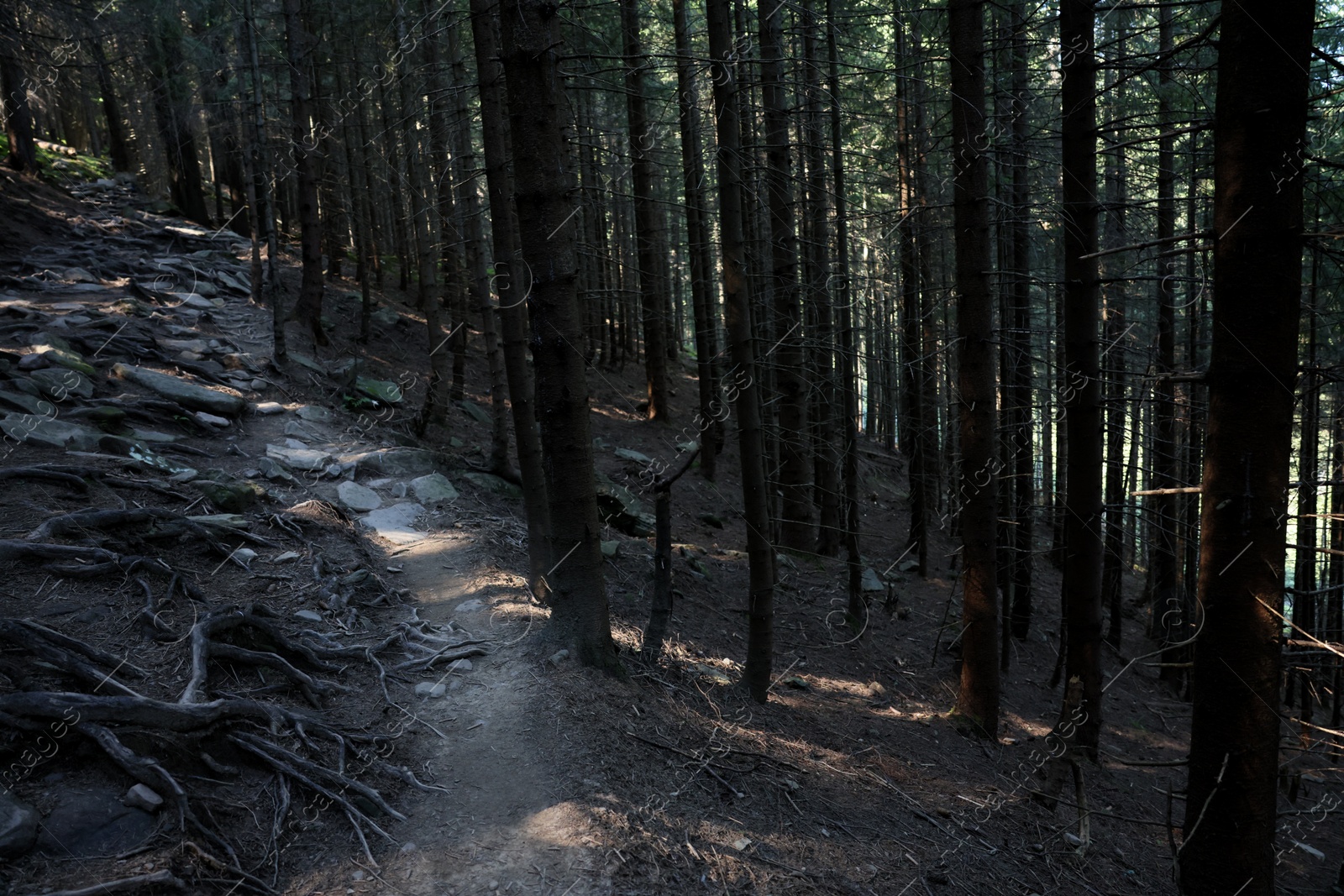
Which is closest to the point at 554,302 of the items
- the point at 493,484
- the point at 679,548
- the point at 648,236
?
the point at 493,484

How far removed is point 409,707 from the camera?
19.2 feet

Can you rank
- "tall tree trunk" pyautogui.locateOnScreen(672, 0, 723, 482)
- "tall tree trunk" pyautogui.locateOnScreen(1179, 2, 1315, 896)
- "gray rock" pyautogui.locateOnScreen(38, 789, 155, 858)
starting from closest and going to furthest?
"gray rock" pyautogui.locateOnScreen(38, 789, 155, 858) → "tall tree trunk" pyautogui.locateOnScreen(1179, 2, 1315, 896) → "tall tree trunk" pyautogui.locateOnScreen(672, 0, 723, 482)

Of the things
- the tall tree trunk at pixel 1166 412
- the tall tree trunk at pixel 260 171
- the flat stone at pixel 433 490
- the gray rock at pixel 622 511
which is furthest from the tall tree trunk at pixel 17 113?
the tall tree trunk at pixel 1166 412

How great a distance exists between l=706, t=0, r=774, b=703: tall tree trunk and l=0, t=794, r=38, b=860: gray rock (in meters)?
4.99

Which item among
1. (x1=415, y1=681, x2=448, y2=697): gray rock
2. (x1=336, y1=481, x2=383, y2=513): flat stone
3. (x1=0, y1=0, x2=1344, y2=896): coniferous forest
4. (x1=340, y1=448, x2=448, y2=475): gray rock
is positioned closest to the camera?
(x1=0, y1=0, x2=1344, y2=896): coniferous forest

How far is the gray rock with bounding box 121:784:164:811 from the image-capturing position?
3963mm

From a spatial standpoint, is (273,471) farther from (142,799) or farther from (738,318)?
(142,799)

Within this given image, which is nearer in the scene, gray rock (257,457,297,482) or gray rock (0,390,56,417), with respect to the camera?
gray rock (0,390,56,417)

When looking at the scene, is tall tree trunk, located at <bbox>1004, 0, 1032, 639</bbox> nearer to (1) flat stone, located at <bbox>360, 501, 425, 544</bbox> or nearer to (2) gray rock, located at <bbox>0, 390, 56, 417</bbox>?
(1) flat stone, located at <bbox>360, 501, 425, 544</bbox>

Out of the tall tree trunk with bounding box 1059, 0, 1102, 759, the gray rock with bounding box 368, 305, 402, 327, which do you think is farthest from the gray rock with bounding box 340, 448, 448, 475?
the gray rock with bounding box 368, 305, 402, 327

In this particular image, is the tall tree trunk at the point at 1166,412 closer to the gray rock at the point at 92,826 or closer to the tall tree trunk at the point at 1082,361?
the tall tree trunk at the point at 1082,361

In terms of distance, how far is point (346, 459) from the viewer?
11.2 m

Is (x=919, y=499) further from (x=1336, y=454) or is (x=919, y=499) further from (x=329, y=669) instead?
(x=329, y=669)

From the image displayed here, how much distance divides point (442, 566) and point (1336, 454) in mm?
17544
